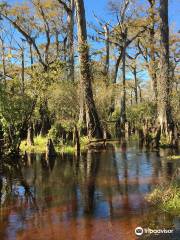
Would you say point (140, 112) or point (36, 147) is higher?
point (140, 112)

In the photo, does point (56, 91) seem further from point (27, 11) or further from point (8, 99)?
point (27, 11)

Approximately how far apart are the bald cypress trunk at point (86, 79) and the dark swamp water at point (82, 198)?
5.57m

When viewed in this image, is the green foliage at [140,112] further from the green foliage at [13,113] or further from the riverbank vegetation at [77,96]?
the green foliage at [13,113]

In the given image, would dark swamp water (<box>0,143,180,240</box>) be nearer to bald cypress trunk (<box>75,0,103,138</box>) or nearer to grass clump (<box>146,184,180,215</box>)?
grass clump (<box>146,184,180,215</box>)

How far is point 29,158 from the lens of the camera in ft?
55.9

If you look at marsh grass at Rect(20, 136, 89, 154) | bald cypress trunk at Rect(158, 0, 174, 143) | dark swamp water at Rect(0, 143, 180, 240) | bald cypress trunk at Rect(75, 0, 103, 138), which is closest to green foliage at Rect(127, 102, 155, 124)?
bald cypress trunk at Rect(75, 0, 103, 138)

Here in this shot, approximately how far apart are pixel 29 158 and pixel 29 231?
955cm

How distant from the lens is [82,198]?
9719 millimetres

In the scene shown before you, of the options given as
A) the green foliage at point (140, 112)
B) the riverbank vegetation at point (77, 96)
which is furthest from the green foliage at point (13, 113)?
the green foliage at point (140, 112)

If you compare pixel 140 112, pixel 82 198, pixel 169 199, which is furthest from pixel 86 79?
pixel 169 199

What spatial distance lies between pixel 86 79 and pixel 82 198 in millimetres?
13782

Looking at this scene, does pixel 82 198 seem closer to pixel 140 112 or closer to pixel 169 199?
pixel 169 199

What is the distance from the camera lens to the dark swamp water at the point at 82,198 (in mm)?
7496

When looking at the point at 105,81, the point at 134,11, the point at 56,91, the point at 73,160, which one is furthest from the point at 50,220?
the point at 134,11
